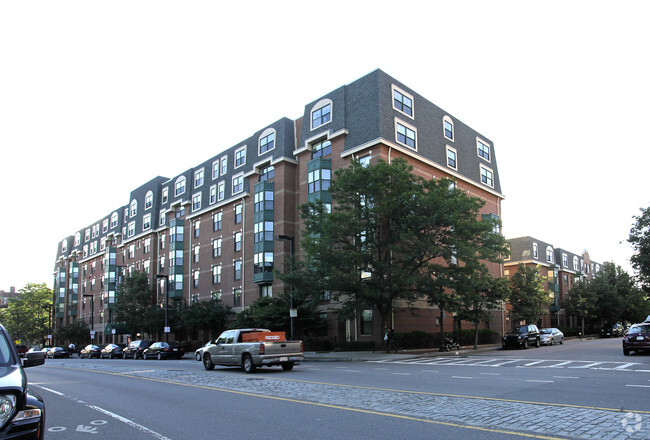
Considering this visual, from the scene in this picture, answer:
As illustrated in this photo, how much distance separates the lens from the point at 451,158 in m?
44.3

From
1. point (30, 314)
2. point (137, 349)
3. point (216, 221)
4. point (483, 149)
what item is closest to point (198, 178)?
point (216, 221)

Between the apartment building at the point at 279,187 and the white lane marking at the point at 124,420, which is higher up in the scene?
the apartment building at the point at 279,187

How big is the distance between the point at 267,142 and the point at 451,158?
16.6m

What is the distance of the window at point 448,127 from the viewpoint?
44406 millimetres

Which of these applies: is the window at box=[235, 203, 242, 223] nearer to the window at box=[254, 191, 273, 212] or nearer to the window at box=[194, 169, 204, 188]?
the window at box=[254, 191, 273, 212]

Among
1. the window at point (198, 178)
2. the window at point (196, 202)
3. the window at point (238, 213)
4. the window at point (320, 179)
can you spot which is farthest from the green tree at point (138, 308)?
the window at point (320, 179)

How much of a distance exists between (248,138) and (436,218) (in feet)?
88.7

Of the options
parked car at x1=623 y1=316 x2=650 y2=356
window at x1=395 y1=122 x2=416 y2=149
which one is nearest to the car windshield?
parked car at x1=623 y1=316 x2=650 y2=356

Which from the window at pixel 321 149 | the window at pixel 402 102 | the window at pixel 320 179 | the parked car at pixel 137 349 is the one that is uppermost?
the window at pixel 402 102

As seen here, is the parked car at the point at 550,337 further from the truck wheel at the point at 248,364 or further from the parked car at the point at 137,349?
the parked car at the point at 137,349

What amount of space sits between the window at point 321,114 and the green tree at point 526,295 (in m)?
21.2

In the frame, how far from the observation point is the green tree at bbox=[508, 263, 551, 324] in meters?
43.7

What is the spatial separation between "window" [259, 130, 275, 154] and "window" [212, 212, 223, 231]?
31.0 feet

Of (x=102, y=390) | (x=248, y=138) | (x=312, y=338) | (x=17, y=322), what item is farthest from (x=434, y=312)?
(x=17, y=322)
